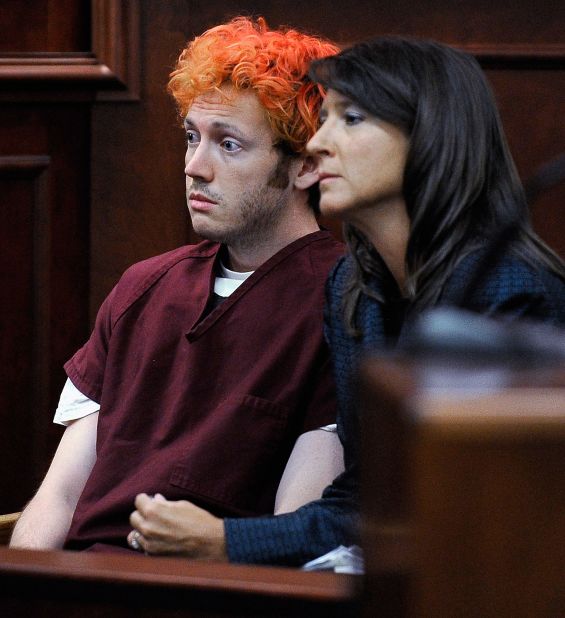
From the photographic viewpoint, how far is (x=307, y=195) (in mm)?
1673

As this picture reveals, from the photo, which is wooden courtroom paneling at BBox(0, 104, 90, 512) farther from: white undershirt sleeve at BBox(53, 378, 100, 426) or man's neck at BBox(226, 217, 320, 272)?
man's neck at BBox(226, 217, 320, 272)

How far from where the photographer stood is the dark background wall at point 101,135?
1.87m

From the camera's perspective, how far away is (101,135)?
1.98 metres

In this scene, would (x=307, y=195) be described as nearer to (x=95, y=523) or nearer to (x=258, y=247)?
(x=258, y=247)

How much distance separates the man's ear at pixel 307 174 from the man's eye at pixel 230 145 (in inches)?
4.4

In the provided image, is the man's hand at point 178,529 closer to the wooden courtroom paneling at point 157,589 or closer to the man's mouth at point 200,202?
the man's mouth at point 200,202

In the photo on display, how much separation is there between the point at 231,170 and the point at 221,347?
0.28m

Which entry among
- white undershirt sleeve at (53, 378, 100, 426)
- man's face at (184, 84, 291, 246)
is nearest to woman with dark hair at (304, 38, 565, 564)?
man's face at (184, 84, 291, 246)

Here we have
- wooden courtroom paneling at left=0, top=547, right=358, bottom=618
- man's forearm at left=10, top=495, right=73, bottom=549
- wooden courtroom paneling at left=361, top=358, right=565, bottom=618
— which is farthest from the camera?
man's forearm at left=10, top=495, right=73, bottom=549

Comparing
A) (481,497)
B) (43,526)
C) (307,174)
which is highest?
(481,497)

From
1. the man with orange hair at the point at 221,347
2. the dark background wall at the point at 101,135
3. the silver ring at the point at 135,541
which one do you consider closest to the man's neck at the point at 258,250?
the man with orange hair at the point at 221,347

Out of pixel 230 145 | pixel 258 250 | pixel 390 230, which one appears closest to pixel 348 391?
pixel 390 230

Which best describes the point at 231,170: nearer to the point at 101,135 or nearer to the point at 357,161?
the point at 357,161

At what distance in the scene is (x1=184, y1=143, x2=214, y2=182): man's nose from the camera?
5.23 ft
